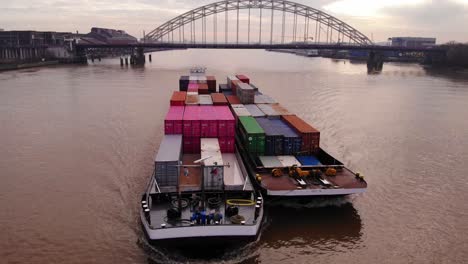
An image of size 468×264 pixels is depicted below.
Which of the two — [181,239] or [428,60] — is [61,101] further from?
[428,60]

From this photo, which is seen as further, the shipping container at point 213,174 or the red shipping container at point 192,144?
the red shipping container at point 192,144

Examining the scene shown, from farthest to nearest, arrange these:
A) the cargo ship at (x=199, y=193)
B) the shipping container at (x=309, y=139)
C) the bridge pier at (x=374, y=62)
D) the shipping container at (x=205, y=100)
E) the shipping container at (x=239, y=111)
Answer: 1. the bridge pier at (x=374, y=62)
2. the shipping container at (x=205, y=100)
3. the shipping container at (x=239, y=111)
4. the shipping container at (x=309, y=139)
5. the cargo ship at (x=199, y=193)

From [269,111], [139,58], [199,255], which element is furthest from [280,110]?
[139,58]

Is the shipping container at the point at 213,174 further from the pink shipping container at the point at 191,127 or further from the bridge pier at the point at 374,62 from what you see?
the bridge pier at the point at 374,62

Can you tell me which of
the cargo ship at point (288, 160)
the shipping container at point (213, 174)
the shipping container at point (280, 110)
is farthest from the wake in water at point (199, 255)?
the shipping container at point (280, 110)

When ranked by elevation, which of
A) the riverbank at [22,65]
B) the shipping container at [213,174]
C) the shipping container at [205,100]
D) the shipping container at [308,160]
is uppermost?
the riverbank at [22,65]

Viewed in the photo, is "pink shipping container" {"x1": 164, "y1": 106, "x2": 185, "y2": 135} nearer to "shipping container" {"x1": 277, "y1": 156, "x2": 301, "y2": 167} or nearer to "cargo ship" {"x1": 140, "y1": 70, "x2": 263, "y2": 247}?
"cargo ship" {"x1": 140, "y1": 70, "x2": 263, "y2": 247}

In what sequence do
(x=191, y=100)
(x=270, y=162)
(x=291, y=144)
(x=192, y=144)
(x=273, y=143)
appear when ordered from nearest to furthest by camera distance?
1. (x=270, y=162)
2. (x=192, y=144)
3. (x=273, y=143)
4. (x=291, y=144)
5. (x=191, y=100)

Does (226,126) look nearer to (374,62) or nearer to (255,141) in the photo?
(255,141)
